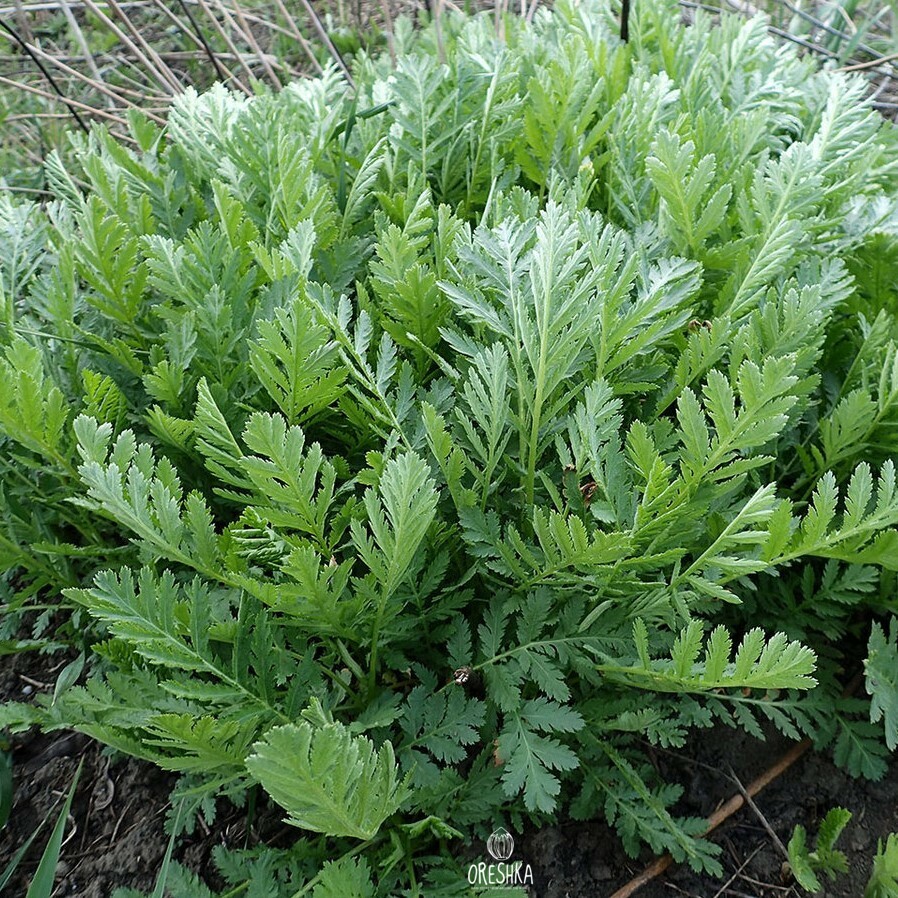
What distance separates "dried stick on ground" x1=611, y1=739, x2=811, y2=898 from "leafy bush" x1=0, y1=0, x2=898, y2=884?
41 millimetres

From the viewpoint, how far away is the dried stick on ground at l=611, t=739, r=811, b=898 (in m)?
1.15

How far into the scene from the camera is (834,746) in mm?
1280

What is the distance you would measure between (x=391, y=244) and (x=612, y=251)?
0.29 meters

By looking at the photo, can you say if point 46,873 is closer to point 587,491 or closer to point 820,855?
point 587,491

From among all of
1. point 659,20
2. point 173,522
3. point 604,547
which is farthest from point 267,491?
point 659,20

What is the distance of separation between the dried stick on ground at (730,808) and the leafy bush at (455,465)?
41 mm

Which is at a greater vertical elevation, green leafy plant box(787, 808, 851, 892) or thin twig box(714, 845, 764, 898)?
green leafy plant box(787, 808, 851, 892)

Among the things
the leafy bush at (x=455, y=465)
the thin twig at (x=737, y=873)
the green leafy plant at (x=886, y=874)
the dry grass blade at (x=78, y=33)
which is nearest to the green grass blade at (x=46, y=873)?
the leafy bush at (x=455, y=465)

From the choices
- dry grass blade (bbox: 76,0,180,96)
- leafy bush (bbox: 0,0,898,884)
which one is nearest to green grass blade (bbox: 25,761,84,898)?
leafy bush (bbox: 0,0,898,884)

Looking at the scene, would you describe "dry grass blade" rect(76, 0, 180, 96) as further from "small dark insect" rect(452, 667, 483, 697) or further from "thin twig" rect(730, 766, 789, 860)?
"thin twig" rect(730, 766, 789, 860)

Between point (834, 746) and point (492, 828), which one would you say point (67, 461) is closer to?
point (492, 828)
